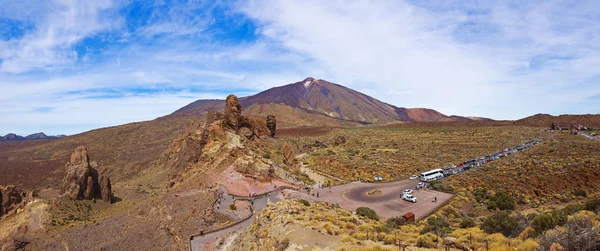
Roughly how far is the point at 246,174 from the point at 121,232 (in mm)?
10211

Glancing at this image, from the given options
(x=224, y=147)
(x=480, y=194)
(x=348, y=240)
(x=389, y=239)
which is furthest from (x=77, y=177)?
(x=480, y=194)

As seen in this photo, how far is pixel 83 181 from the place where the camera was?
98.1ft

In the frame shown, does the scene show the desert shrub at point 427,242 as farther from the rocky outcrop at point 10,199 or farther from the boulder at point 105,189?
the boulder at point 105,189

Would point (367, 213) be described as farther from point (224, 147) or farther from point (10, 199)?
point (10, 199)

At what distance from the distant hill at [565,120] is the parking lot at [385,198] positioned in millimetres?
79478

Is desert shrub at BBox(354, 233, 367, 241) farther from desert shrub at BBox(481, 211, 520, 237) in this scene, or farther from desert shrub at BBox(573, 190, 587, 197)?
desert shrub at BBox(573, 190, 587, 197)

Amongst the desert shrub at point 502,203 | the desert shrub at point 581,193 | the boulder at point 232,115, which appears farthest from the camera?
the boulder at point 232,115

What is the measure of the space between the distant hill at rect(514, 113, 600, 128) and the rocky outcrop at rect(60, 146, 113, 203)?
3972 inches

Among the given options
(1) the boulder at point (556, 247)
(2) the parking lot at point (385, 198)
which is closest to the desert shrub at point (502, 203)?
(2) the parking lot at point (385, 198)

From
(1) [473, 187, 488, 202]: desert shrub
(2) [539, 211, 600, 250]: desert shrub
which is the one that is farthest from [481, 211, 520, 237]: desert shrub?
(1) [473, 187, 488, 202]: desert shrub

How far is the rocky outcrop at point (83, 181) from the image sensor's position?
29.2 meters

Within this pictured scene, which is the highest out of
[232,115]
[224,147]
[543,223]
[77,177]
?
[232,115]

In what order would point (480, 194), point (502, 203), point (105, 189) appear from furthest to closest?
point (105, 189)
point (480, 194)
point (502, 203)

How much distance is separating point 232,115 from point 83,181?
Answer: 17014 mm
